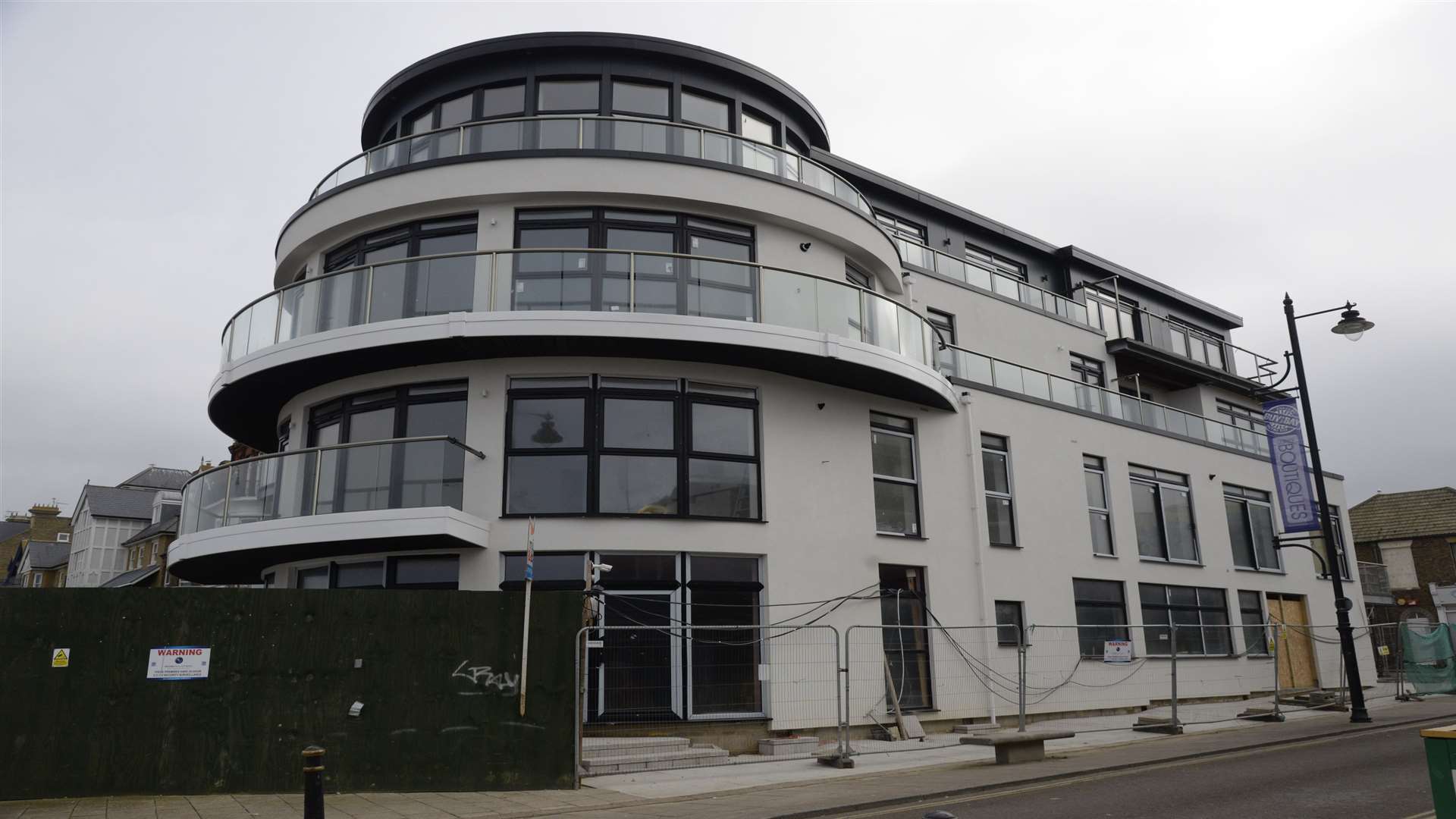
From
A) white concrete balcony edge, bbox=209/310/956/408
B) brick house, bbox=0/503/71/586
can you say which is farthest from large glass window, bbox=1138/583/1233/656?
brick house, bbox=0/503/71/586

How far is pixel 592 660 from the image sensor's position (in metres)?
13.3

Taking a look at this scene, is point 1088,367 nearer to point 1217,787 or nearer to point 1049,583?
point 1049,583

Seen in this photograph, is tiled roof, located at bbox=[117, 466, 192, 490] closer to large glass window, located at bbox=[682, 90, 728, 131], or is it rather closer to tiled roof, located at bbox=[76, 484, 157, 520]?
tiled roof, located at bbox=[76, 484, 157, 520]

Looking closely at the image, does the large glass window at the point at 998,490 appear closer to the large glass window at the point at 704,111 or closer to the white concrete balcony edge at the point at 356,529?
the large glass window at the point at 704,111

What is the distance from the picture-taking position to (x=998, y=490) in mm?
19438

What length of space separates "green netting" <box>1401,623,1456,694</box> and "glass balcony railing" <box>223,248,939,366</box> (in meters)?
17.9

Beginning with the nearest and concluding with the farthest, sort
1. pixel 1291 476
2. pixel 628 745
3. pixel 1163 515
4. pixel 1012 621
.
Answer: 1. pixel 628 745
2. pixel 1012 621
3. pixel 1163 515
4. pixel 1291 476

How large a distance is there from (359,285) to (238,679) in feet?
21.0

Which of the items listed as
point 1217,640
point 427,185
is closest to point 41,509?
point 427,185

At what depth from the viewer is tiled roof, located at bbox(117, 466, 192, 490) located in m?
72.1

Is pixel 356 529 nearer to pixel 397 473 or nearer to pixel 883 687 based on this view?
pixel 397 473

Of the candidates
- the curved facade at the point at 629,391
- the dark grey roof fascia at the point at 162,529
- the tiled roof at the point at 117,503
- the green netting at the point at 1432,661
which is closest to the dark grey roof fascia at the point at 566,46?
the curved facade at the point at 629,391

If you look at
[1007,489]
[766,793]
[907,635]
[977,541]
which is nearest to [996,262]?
[1007,489]

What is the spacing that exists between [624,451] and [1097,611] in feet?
37.8
